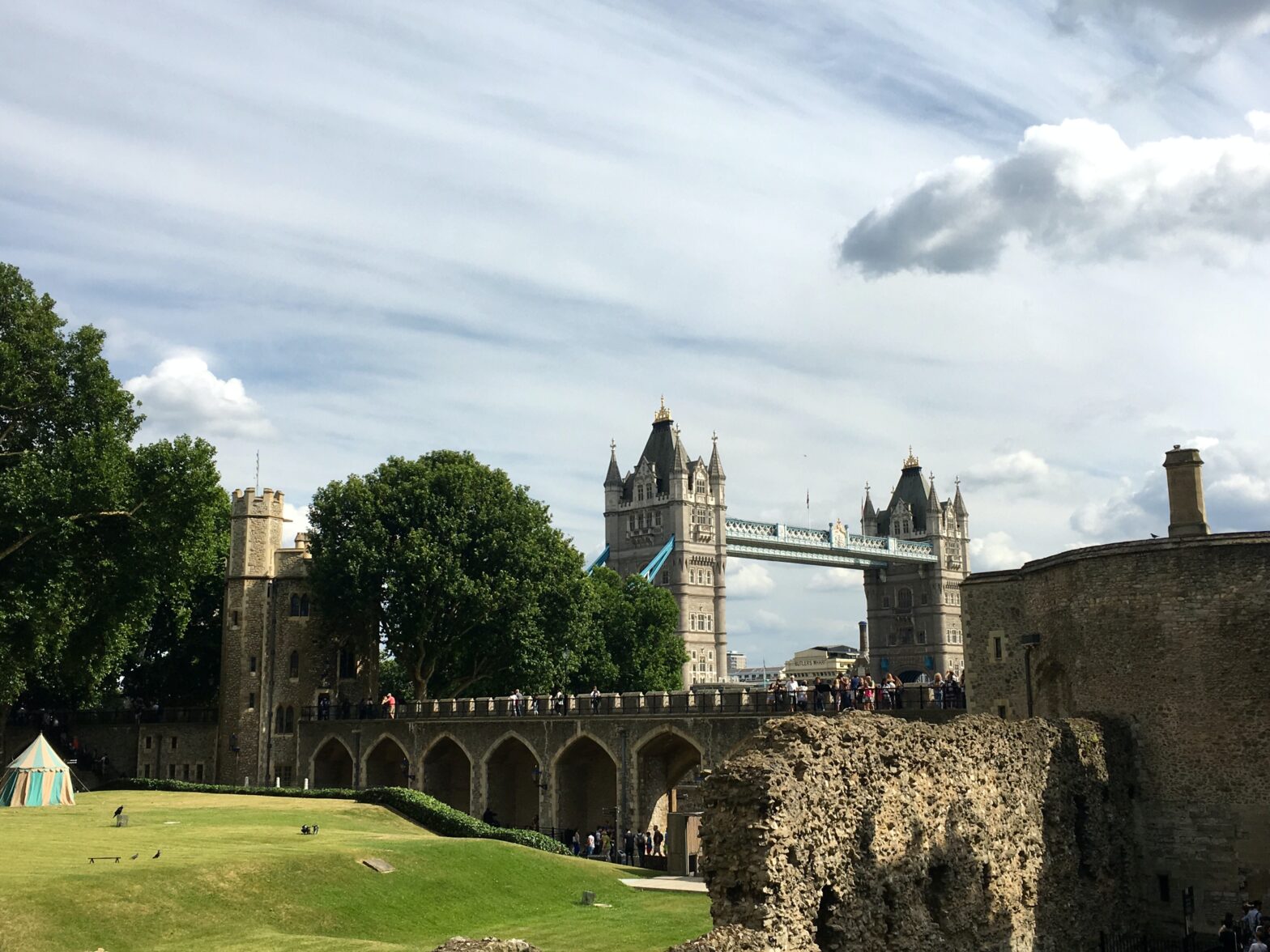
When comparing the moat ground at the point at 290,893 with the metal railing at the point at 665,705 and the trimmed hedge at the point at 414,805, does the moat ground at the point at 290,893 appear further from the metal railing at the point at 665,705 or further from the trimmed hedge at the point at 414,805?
the metal railing at the point at 665,705

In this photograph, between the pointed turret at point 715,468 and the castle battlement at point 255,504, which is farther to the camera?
the pointed turret at point 715,468

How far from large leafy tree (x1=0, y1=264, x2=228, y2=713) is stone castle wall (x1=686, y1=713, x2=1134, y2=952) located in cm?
3037

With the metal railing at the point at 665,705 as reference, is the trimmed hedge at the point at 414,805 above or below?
below

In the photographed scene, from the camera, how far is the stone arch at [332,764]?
5866 centimetres

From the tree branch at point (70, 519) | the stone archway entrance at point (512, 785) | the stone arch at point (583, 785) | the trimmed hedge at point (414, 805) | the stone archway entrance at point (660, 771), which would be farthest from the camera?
the stone archway entrance at point (512, 785)

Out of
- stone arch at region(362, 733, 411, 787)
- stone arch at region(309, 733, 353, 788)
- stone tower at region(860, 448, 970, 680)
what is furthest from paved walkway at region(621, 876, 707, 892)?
stone tower at region(860, 448, 970, 680)

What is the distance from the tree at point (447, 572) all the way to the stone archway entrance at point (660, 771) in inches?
507

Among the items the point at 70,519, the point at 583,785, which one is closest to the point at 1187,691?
the point at 583,785

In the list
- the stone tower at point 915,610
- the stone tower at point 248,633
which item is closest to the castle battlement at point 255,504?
the stone tower at point 248,633

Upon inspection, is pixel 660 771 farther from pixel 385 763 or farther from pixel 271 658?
pixel 271 658

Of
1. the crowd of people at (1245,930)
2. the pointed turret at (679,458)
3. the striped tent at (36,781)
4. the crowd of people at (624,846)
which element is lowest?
the crowd of people at (624,846)

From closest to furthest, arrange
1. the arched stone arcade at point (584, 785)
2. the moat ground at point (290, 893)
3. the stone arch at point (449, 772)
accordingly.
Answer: the moat ground at point (290, 893), the arched stone arcade at point (584, 785), the stone arch at point (449, 772)

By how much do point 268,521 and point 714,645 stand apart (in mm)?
108233

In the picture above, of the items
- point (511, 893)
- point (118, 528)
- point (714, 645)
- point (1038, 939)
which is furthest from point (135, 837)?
point (714, 645)
